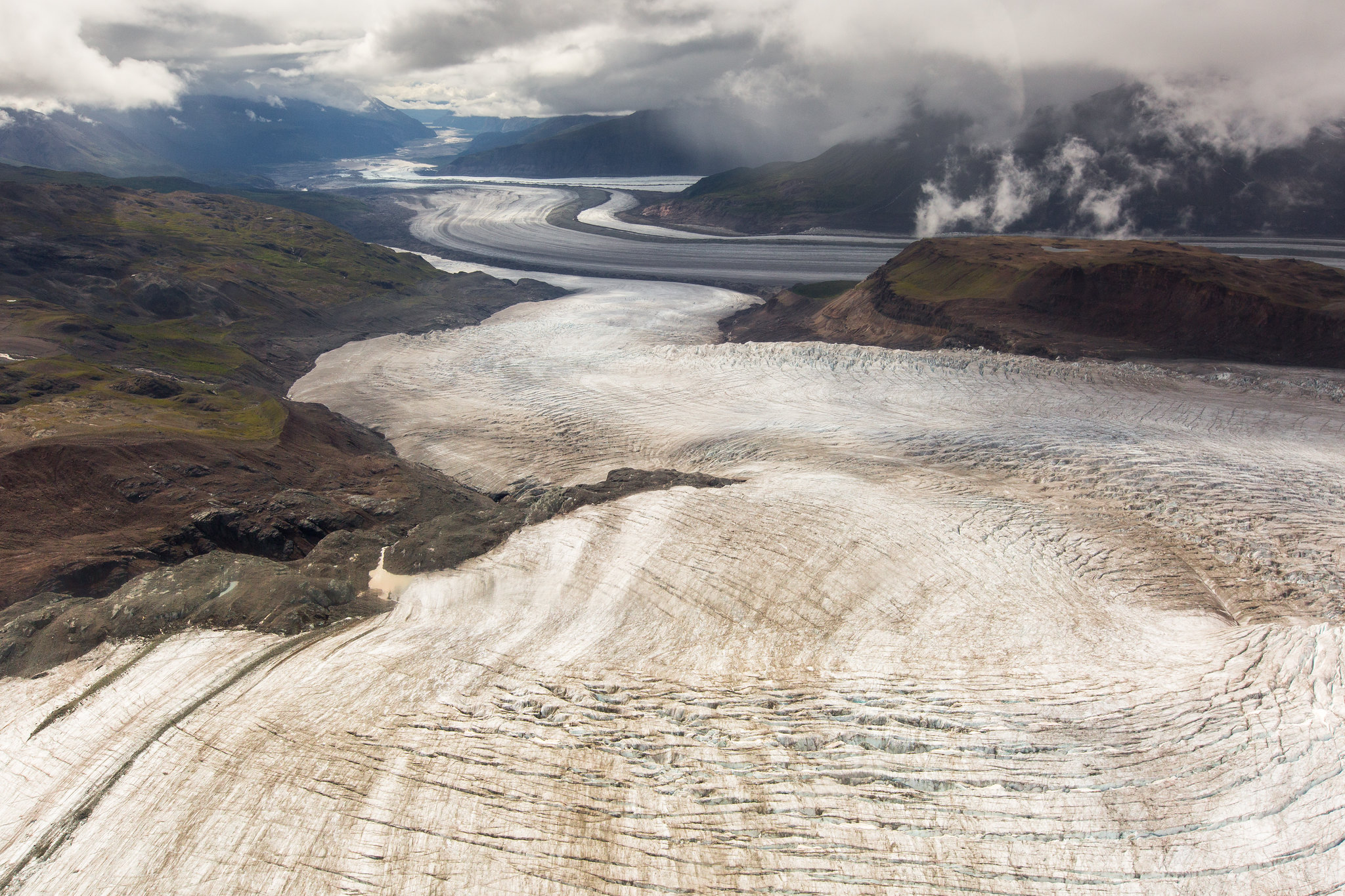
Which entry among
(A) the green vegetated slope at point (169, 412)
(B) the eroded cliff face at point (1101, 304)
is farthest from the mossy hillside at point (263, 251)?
(B) the eroded cliff face at point (1101, 304)

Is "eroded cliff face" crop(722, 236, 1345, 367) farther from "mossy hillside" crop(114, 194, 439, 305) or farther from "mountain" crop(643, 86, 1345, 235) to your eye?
"mountain" crop(643, 86, 1345, 235)

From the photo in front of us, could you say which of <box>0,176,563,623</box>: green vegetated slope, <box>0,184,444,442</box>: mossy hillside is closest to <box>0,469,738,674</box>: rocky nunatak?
<box>0,176,563,623</box>: green vegetated slope

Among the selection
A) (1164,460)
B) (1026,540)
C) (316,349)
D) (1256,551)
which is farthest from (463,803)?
(316,349)

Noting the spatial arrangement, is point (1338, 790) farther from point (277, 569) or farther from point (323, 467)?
point (323, 467)

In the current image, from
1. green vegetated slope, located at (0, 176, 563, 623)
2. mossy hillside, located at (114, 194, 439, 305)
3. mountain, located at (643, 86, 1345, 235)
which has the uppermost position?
mountain, located at (643, 86, 1345, 235)

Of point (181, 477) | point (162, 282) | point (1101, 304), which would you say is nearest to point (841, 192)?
point (1101, 304)

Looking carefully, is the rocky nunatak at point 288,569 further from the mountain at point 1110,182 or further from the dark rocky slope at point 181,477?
the mountain at point 1110,182
